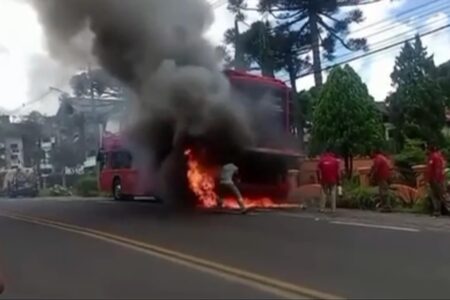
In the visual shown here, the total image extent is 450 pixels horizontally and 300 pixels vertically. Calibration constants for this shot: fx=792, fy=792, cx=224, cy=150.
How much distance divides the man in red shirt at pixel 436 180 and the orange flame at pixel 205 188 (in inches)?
193

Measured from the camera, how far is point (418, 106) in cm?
3912

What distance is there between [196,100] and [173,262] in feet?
33.4

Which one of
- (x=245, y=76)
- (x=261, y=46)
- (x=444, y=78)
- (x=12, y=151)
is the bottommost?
(x=245, y=76)

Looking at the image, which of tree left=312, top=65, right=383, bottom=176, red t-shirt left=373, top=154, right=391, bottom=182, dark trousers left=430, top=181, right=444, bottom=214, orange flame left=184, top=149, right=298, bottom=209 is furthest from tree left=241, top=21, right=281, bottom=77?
dark trousers left=430, top=181, right=444, bottom=214

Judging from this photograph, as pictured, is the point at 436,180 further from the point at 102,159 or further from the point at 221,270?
the point at 102,159

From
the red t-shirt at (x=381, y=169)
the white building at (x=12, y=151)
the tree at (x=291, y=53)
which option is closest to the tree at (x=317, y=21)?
the tree at (x=291, y=53)

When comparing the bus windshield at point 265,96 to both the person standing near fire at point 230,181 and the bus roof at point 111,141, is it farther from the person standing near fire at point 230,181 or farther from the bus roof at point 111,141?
the bus roof at point 111,141

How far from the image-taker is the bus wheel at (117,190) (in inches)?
1113

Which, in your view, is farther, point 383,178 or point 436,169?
point 383,178

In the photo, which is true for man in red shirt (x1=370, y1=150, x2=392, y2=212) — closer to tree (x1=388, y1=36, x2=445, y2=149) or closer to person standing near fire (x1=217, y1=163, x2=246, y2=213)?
person standing near fire (x1=217, y1=163, x2=246, y2=213)

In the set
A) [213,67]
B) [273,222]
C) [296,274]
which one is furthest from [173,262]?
[213,67]

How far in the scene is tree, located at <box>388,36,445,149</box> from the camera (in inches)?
1521

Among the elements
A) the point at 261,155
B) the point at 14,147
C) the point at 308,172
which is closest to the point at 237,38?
the point at 308,172

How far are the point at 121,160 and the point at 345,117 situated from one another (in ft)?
26.3
